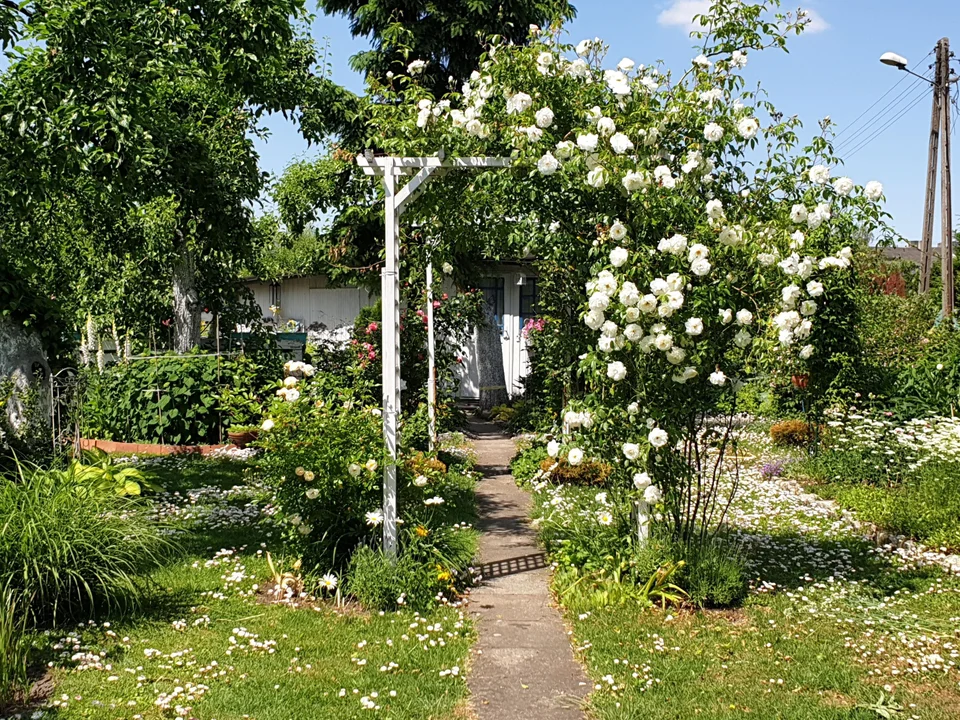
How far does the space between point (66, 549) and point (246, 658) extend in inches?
43.9

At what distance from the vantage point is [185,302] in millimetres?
12211

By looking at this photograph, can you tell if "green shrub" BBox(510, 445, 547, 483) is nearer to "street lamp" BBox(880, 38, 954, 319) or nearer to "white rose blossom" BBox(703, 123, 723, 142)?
"white rose blossom" BBox(703, 123, 723, 142)

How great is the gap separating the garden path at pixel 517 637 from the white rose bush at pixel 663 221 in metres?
0.93

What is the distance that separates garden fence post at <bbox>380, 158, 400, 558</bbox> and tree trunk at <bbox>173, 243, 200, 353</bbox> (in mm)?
7301

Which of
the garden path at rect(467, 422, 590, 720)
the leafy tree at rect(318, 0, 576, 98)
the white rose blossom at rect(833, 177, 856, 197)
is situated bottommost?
the garden path at rect(467, 422, 590, 720)

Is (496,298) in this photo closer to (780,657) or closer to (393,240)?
(393,240)

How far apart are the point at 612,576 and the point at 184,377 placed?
708cm

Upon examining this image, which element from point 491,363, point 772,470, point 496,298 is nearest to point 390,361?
point 772,470

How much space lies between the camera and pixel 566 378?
938 cm

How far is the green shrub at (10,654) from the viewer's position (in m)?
3.75

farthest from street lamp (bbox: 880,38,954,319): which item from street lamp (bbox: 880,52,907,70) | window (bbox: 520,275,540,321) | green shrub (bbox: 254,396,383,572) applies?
green shrub (bbox: 254,396,383,572)

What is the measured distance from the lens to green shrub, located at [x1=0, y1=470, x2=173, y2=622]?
452 cm

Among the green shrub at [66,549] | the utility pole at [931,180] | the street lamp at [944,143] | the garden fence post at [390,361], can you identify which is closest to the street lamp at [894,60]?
the street lamp at [944,143]

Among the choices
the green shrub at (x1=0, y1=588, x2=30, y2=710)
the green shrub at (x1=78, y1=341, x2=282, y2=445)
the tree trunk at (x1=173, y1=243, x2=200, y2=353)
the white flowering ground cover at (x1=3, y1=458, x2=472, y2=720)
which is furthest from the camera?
the tree trunk at (x1=173, y1=243, x2=200, y2=353)
